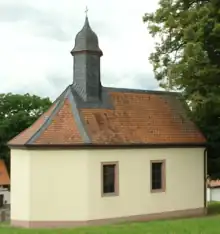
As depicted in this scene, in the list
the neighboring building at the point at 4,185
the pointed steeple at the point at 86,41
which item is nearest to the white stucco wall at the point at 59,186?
the pointed steeple at the point at 86,41

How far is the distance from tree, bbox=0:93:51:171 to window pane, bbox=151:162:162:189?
3165cm

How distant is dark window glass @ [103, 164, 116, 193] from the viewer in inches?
1041

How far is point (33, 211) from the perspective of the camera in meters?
25.5

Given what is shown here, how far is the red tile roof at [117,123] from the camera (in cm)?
2606

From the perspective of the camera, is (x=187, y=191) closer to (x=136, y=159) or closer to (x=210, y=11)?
(x=136, y=159)

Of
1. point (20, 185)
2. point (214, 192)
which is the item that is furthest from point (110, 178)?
point (214, 192)

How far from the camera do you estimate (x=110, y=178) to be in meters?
26.6

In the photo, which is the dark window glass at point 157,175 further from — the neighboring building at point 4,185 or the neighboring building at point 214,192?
the neighboring building at point 214,192

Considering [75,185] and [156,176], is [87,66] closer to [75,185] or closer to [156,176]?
[75,185]

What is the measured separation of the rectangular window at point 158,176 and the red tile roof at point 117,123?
3.89 feet

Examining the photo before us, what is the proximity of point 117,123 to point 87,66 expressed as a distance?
326cm

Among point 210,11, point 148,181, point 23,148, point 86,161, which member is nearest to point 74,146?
point 86,161

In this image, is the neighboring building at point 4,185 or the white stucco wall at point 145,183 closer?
the white stucco wall at point 145,183

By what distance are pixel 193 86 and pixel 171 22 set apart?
3321 mm
